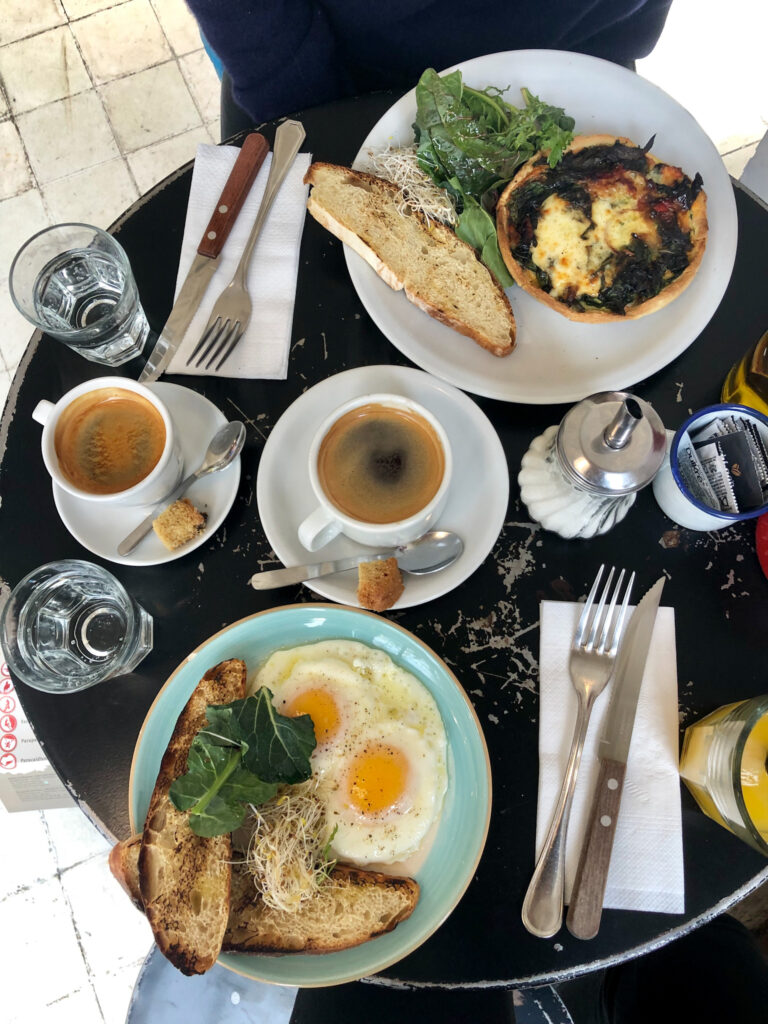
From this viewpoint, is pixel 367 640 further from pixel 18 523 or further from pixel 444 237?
pixel 444 237

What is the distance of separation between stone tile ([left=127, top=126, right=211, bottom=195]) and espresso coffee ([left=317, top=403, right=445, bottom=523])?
8.22 ft

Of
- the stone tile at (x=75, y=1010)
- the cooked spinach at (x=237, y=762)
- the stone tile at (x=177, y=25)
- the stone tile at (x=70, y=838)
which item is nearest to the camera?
the cooked spinach at (x=237, y=762)

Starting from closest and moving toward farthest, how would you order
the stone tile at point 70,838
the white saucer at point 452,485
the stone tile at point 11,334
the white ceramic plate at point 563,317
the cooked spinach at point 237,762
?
1. the cooked spinach at point 237,762
2. the white saucer at point 452,485
3. the white ceramic plate at point 563,317
4. the stone tile at point 70,838
5. the stone tile at point 11,334

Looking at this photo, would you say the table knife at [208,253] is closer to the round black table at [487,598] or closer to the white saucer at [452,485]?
the round black table at [487,598]

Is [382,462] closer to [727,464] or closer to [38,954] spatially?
[727,464]

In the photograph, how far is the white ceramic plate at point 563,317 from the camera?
4.93ft

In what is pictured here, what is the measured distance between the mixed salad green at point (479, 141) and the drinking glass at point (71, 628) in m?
1.12

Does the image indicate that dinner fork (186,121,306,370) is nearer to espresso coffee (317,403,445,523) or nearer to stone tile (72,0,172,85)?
espresso coffee (317,403,445,523)

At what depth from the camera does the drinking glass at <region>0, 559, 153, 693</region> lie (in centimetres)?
137

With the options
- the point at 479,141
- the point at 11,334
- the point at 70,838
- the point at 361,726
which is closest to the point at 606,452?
the point at 361,726

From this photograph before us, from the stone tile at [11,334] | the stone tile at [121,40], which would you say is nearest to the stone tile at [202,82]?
the stone tile at [121,40]

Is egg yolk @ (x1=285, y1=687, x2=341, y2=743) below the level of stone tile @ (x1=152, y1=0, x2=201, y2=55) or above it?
below

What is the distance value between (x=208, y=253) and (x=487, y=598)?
3.32ft

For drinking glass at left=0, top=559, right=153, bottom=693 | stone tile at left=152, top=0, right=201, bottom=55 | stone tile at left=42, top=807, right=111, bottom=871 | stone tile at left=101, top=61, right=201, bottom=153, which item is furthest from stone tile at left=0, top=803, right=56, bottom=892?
stone tile at left=152, top=0, right=201, bottom=55
